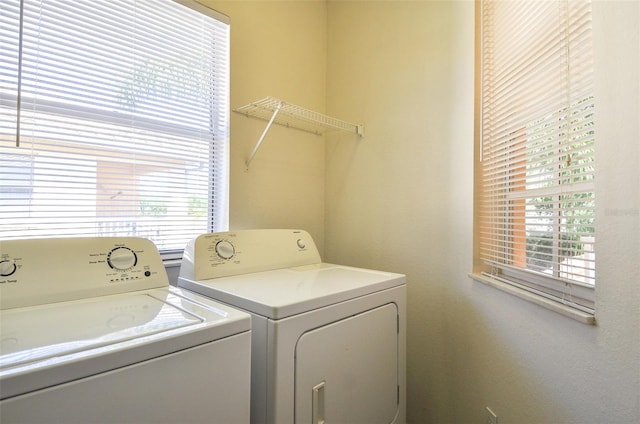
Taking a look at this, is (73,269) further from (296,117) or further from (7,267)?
(296,117)

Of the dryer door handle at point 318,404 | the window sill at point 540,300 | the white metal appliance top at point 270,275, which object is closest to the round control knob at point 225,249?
the white metal appliance top at point 270,275

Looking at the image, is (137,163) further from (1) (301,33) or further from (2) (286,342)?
(1) (301,33)

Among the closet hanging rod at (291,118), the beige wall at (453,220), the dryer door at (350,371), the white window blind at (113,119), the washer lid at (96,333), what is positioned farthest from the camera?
the closet hanging rod at (291,118)

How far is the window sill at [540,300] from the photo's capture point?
0.98m

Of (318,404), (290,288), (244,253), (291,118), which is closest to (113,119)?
(244,253)

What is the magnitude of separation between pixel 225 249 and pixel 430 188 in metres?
1.12

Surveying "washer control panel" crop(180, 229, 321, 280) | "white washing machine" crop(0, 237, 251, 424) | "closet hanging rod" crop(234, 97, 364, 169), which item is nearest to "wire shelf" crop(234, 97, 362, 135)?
"closet hanging rod" crop(234, 97, 364, 169)

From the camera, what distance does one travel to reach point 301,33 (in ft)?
7.32

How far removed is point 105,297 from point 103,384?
531mm

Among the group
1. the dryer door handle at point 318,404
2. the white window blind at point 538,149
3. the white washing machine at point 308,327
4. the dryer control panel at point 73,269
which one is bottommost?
the dryer door handle at point 318,404

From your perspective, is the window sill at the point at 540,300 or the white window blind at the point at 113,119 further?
the white window blind at the point at 113,119

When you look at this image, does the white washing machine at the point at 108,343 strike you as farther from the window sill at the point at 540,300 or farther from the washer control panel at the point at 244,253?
the window sill at the point at 540,300

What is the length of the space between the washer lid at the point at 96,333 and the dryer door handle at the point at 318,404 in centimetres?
40

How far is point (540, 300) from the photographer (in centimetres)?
116
